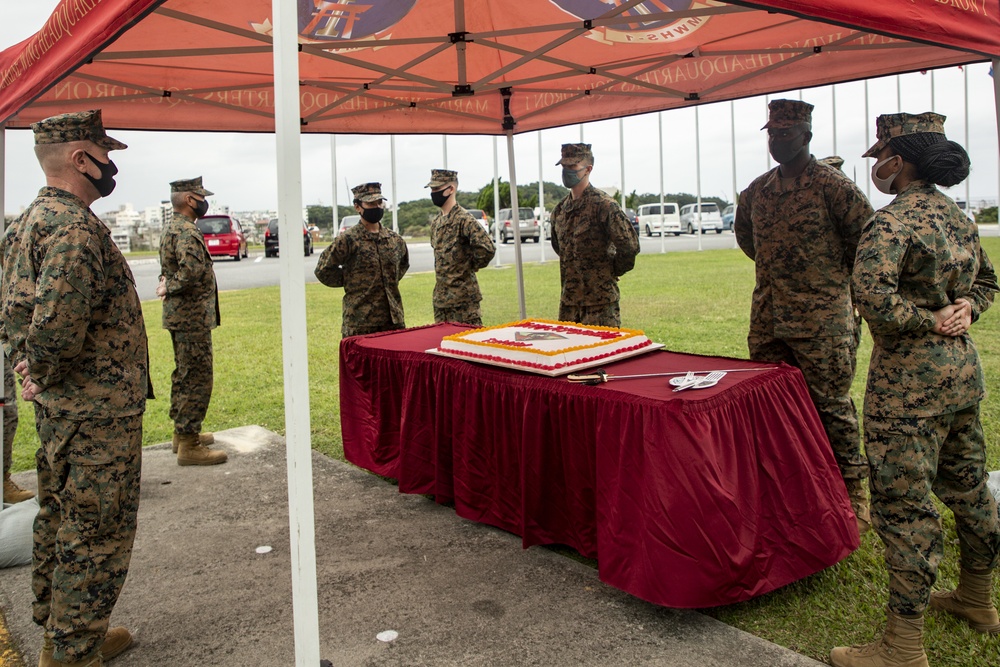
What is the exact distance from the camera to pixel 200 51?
3.91 m

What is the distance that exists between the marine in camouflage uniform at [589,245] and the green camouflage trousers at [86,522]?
3.42m

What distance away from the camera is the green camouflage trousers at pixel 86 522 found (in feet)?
8.38

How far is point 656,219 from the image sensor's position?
125 ft

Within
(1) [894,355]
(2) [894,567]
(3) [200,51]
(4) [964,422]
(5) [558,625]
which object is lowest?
(5) [558,625]

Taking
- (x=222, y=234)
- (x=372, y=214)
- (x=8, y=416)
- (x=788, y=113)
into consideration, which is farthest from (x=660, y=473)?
(x=222, y=234)

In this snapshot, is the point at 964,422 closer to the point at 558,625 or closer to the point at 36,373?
the point at 558,625

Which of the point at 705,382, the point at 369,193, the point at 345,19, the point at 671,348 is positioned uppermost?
the point at 345,19

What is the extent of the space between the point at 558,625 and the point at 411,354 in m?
1.88

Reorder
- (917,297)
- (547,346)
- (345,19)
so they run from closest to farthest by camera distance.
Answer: (917,297), (547,346), (345,19)

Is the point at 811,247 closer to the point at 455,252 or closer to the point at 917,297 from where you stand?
the point at 917,297

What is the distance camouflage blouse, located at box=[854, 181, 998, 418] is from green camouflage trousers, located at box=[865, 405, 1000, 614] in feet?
0.26

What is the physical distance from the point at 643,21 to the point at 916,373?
2291 mm

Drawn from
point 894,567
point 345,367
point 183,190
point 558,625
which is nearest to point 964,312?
point 894,567

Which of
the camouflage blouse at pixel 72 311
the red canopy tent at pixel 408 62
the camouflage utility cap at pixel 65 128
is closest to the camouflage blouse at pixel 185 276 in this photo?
the red canopy tent at pixel 408 62
